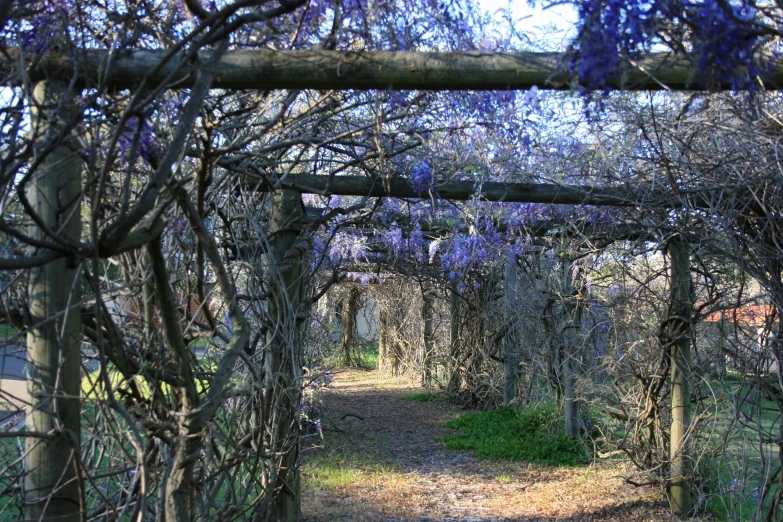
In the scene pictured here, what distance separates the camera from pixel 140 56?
2.08 meters

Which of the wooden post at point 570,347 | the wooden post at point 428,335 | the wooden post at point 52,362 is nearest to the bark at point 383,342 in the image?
the wooden post at point 428,335

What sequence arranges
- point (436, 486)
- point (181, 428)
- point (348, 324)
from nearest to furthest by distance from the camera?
point (181, 428), point (436, 486), point (348, 324)

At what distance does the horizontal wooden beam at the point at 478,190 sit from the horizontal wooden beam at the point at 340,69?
1.67 meters

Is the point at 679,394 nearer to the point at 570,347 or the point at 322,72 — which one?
the point at 570,347

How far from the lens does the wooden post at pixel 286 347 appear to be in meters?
3.61

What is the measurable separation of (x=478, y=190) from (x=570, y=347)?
3.83 m

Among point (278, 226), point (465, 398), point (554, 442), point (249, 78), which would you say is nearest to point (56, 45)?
point (249, 78)

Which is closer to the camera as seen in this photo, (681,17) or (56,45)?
(681,17)

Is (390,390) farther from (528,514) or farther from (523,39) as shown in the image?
(523,39)

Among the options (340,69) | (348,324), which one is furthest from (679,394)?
(348,324)

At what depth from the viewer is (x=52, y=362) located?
2.12 m

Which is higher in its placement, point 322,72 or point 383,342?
point 322,72

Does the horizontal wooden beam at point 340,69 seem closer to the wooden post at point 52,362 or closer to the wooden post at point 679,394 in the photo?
the wooden post at point 52,362

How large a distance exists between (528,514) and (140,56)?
15.2 ft
